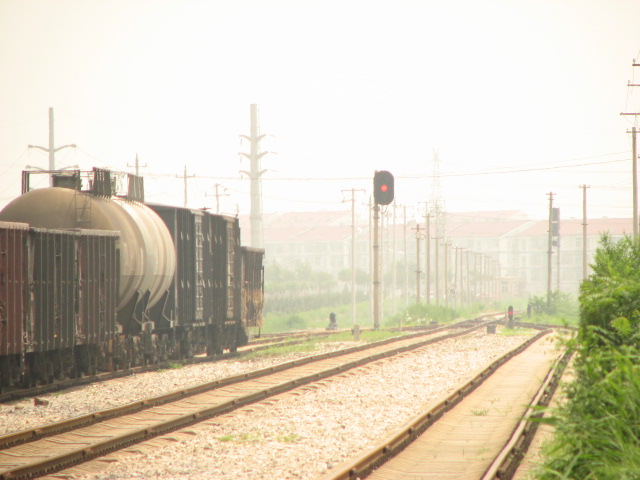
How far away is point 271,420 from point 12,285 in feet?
19.4

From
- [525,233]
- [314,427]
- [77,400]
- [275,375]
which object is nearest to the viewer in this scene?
[314,427]

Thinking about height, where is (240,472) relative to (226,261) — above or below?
below

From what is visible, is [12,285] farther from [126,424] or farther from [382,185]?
[382,185]

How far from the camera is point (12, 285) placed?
1559 cm

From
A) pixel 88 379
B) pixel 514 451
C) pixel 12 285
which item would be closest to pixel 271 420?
pixel 514 451

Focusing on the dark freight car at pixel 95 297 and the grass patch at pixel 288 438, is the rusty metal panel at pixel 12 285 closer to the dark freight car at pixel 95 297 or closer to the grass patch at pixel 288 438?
the dark freight car at pixel 95 297

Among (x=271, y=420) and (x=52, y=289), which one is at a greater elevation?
(x=52, y=289)

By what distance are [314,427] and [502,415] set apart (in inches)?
127

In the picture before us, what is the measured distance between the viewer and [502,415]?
44.2 feet

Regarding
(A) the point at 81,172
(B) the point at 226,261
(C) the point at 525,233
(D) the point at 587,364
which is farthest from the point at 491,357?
(C) the point at 525,233

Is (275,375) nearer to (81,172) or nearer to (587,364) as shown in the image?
(81,172)

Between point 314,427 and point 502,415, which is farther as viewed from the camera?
point 502,415

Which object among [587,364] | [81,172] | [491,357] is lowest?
[491,357]

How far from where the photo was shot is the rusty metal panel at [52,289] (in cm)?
1645
